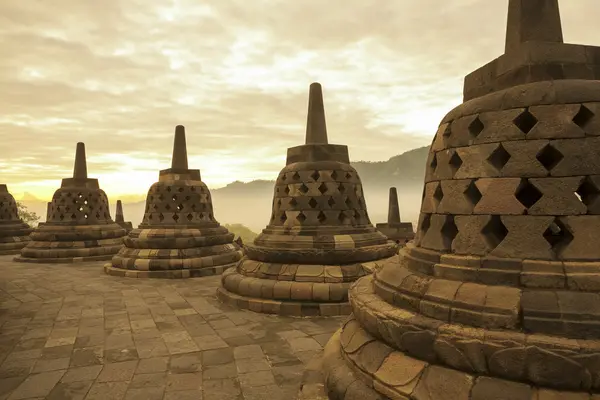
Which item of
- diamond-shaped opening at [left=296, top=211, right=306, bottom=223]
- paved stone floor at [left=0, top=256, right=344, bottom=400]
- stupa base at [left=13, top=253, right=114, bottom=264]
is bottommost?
paved stone floor at [left=0, top=256, right=344, bottom=400]

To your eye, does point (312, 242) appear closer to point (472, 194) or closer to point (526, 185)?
point (472, 194)

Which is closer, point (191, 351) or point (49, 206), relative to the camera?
point (191, 351)

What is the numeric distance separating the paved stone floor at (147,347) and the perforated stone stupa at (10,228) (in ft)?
35.7

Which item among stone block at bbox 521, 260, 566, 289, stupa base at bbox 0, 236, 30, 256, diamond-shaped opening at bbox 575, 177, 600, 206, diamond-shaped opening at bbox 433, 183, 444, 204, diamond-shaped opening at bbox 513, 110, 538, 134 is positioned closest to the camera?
stone block at bbox 521, 260, 566, 289

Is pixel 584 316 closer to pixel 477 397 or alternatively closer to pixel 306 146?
pixel 477 397

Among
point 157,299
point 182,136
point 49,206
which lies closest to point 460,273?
point 157,299

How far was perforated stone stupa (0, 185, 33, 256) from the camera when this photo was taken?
1823 cm

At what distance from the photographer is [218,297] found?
28.0 feet

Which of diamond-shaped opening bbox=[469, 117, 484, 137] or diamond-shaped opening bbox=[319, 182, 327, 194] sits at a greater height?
diamond-shaped opening bbox=[469, 117, 484, 137]

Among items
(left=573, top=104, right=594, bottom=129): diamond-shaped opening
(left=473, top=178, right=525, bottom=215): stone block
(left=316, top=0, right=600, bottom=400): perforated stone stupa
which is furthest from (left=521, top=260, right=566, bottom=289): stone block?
(left=573, top=104, right=594, bottom=129): diamond-shaped opening

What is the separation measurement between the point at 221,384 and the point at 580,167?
397 cm

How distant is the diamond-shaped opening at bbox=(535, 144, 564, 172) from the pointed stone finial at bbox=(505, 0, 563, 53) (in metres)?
0.99

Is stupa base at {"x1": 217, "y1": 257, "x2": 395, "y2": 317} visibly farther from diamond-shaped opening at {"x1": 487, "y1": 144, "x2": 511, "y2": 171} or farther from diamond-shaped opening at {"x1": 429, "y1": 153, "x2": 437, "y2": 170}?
diamond-shaped opening at {"x1": 487, "y1": 144, "x2": 511, "y2": 171}

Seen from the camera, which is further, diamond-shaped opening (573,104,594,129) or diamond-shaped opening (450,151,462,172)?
diamond-shaped opening (450,151,462,172)
